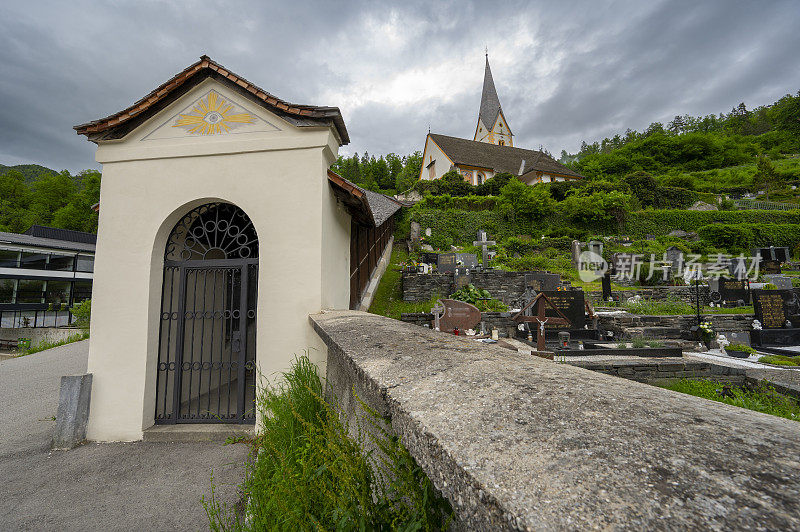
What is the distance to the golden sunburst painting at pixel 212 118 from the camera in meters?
4.90

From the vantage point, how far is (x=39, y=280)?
20969mm

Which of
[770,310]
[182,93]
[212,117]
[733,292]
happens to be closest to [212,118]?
[212,117]

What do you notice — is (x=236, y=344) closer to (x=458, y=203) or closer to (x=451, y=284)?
(x=451, y=284)

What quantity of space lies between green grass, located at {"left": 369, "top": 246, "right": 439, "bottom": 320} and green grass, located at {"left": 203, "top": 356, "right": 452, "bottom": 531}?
7.39m

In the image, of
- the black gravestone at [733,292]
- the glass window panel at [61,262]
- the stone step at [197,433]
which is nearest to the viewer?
the stone step at [197,433]

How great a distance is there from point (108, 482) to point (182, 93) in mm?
5089

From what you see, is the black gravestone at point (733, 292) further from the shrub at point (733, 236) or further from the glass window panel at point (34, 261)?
the glass window panel at point (34, 261)

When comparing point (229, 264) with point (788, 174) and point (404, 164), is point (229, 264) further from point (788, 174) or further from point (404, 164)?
point (788, 174)

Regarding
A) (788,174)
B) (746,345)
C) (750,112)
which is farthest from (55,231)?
(750,112)

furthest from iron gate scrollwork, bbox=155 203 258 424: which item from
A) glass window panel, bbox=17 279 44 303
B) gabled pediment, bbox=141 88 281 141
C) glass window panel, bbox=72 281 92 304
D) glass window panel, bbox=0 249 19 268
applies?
glass window panel, bbox=72 281 92 304

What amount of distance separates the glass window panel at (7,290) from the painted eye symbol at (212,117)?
1023 inches

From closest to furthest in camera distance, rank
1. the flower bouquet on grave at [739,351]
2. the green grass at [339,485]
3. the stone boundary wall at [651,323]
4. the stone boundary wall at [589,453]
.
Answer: the stone boundary wall at [589,453]
the green grass at [339,485]
the flower bouquet on grave at [739,351]
the stone boundary wall at [651,323]

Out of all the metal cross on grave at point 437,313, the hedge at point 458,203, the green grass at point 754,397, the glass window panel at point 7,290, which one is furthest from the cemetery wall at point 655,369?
the glass window panel at point 7,290

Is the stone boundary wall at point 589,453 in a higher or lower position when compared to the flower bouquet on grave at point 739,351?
higher
